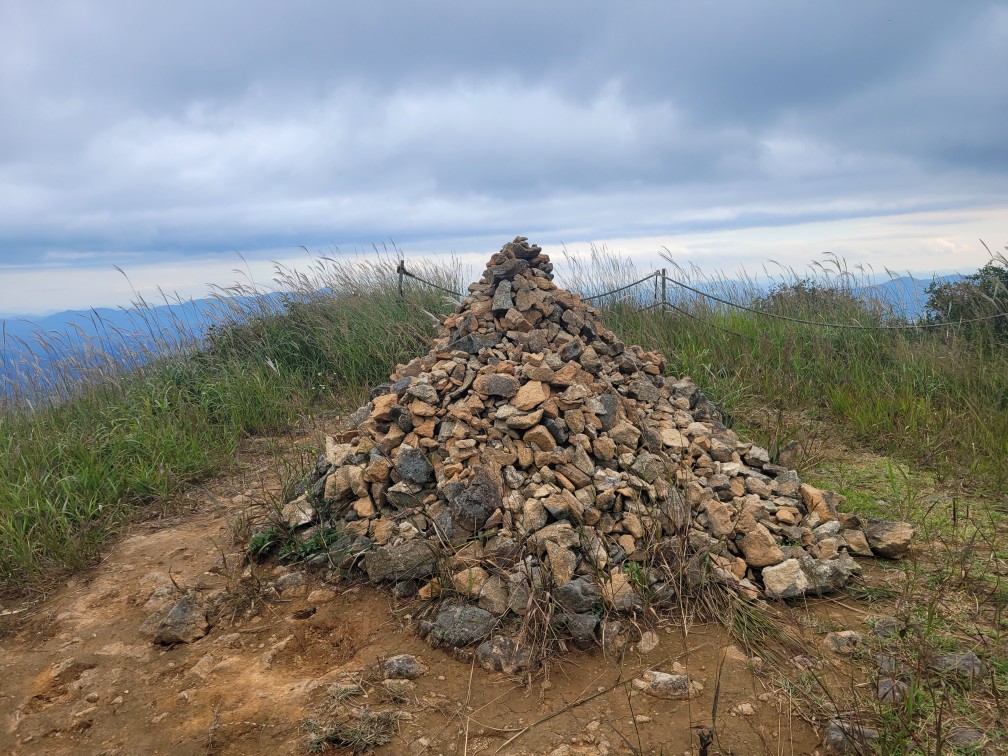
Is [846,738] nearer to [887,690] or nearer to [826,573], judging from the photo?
[887,690]

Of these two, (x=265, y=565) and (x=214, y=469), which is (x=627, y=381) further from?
(x=214, y=469)

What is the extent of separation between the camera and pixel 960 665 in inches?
99.0

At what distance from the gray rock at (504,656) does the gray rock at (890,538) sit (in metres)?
2.00

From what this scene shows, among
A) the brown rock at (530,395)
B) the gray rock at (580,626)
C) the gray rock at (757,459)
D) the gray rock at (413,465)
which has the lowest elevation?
the gray rock at (580,626)

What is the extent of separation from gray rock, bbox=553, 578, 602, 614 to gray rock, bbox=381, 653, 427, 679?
617mm

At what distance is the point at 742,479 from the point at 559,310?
1.56 m

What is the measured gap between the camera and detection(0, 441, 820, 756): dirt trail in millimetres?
2354

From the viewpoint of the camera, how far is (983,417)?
16.8ft

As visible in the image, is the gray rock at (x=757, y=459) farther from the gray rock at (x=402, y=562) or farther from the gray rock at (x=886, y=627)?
the gray rock at (x=402, y=562)

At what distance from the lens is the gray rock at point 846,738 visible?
2.11 m

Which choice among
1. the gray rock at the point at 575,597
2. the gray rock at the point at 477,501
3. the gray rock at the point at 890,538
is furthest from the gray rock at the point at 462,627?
the gray rock at the point at 890,538

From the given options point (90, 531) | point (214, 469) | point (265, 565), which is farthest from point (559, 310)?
point (90, 531)

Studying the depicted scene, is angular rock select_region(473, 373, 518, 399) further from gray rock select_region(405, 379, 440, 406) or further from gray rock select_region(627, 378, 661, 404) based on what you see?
gray rock select_region(627, 378, 661, 404)

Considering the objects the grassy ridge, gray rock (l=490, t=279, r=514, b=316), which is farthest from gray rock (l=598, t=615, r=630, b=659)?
the grassy ridge
